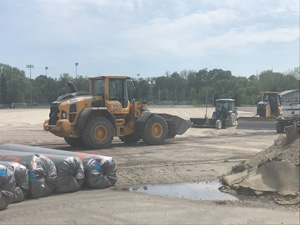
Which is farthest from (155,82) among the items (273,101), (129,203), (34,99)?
(129,203)

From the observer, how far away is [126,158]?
12.2 metres

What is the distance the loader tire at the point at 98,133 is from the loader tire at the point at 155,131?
1.70m

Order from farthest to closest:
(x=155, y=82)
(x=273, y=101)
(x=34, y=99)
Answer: (x=155, y=82) → (x=34, y=99) → (x=273, y=101)

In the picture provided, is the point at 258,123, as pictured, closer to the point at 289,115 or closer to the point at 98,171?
the point at 289,115

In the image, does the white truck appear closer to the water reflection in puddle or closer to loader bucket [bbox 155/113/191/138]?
loader bucket [bbox 155/113/191/138]

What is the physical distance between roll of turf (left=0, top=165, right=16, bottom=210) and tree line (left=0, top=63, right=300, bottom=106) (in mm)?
80291

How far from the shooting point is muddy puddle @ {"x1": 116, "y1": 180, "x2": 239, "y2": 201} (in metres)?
7.39

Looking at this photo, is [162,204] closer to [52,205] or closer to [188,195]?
[188,195]

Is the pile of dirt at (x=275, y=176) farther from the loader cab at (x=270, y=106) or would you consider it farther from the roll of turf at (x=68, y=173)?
the loader cab at (x=270, y=106)

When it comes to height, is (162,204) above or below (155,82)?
below

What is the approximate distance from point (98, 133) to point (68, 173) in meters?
6.62

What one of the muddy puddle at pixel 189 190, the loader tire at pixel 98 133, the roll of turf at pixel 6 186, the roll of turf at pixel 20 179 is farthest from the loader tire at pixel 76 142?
the roll of turf at pixel 6 186

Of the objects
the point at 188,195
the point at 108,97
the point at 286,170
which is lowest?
the point at 188,195

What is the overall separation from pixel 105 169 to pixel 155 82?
134 m
